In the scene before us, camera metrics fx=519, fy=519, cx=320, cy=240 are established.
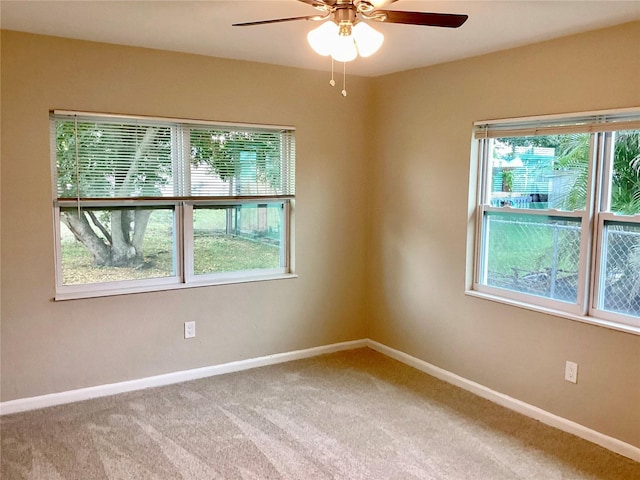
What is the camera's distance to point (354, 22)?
2.01m

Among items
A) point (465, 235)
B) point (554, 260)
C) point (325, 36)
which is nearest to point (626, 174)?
point (554, 260)

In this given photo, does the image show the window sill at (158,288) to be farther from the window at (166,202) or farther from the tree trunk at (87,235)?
the tree trunk at (87,235)

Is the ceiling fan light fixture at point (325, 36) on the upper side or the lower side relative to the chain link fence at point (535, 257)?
upper

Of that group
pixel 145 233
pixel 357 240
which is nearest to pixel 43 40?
pixel 145 233

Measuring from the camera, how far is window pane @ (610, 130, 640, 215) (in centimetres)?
276

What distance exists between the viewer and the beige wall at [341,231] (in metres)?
2.98

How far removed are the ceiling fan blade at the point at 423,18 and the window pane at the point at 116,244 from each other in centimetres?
218

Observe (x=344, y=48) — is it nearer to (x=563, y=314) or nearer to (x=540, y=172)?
(x=540, y=172)

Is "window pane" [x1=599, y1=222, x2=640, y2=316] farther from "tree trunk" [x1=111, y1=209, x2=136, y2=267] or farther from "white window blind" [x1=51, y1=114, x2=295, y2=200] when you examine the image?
"tree trunk" [x1=111, y1=209, x2=136, y2=267]

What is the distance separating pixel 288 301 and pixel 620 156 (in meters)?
2.48

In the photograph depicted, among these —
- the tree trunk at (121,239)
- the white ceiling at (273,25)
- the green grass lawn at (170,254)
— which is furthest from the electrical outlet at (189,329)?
the white ceiling at (273,25)

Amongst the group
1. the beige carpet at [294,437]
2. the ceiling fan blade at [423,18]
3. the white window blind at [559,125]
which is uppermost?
the ceiling fan blade at [423,18]

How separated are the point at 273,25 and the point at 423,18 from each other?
1.10 m

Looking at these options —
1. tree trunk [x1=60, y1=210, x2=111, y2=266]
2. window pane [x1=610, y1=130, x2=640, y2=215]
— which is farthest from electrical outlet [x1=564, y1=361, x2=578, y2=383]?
tree trunk [x1=60, y1=210, x2=111, y2=266]
